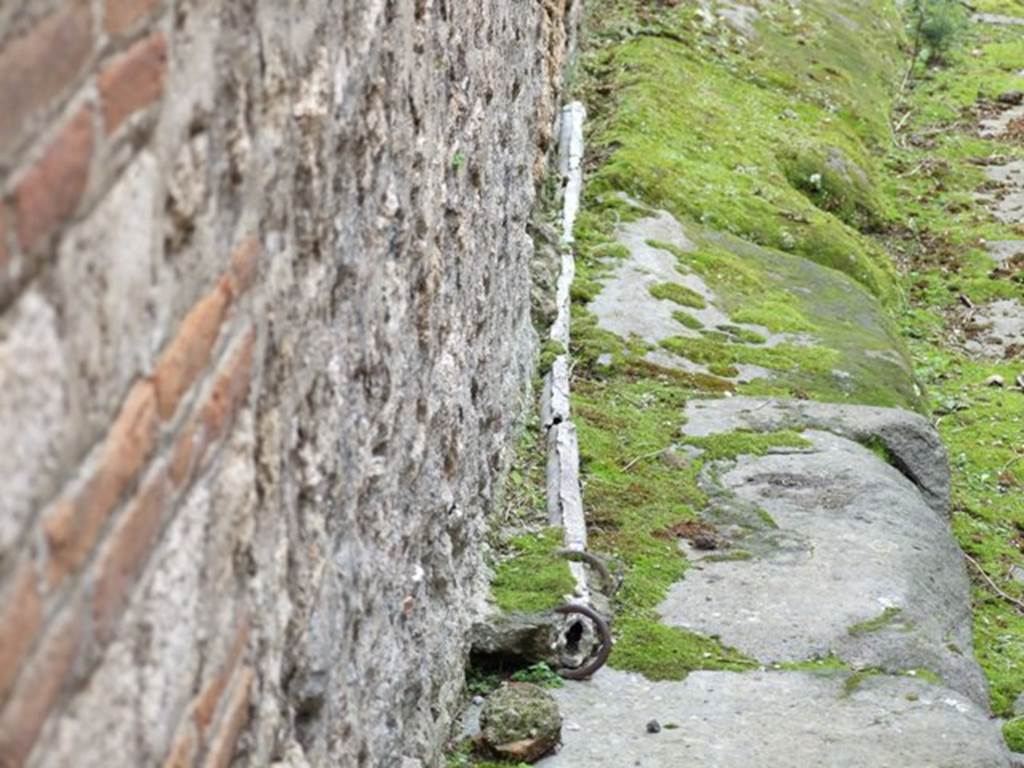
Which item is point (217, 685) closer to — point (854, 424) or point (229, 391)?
point (229, 391)

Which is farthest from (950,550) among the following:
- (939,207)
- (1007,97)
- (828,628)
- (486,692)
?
(1007,97)

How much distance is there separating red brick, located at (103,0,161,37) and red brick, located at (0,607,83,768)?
2.12 ft

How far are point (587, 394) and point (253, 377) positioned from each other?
6.54 m

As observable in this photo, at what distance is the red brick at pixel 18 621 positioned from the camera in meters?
1.48

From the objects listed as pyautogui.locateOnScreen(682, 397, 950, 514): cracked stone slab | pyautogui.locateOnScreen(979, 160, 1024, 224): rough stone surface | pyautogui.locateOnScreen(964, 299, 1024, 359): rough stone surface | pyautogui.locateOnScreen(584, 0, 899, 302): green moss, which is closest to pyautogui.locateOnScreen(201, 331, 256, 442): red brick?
pyautogui.locateOnScreen(682, 397, 950, 514): cracked stone slab

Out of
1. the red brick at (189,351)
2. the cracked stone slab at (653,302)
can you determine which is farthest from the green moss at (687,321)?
the red brick at (189,351)

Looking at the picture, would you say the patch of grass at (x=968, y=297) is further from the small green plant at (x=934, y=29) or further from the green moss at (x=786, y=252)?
the small green plant at (x=934, y=29)

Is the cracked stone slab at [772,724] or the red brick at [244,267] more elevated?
the red brick at [244,267]

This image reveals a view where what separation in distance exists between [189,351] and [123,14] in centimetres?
52

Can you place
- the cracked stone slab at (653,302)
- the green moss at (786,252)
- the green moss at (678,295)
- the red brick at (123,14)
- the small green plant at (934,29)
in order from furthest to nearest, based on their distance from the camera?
the small green plant at (934,29) → the green moss at (678,295) → the cracked stone slab at (653,302) → the green moss at (786,252) → the red brick at (123,14)

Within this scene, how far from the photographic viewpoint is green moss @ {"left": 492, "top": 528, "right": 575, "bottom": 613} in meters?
6.15

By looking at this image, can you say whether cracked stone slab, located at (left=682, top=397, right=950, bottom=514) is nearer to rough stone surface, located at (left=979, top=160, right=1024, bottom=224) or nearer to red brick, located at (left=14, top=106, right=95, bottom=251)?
rough stone surface, located at (left=979, top=160, right=1024, bottom=224)

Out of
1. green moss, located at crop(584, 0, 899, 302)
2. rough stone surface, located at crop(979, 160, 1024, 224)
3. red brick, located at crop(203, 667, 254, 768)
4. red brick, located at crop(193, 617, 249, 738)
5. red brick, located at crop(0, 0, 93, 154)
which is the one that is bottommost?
rough stone surface, located at crop(979, 160, 1024, 224)

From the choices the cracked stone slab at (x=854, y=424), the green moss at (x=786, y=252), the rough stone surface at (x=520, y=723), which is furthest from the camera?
the cracked stone slab at (x=854, y=424)
